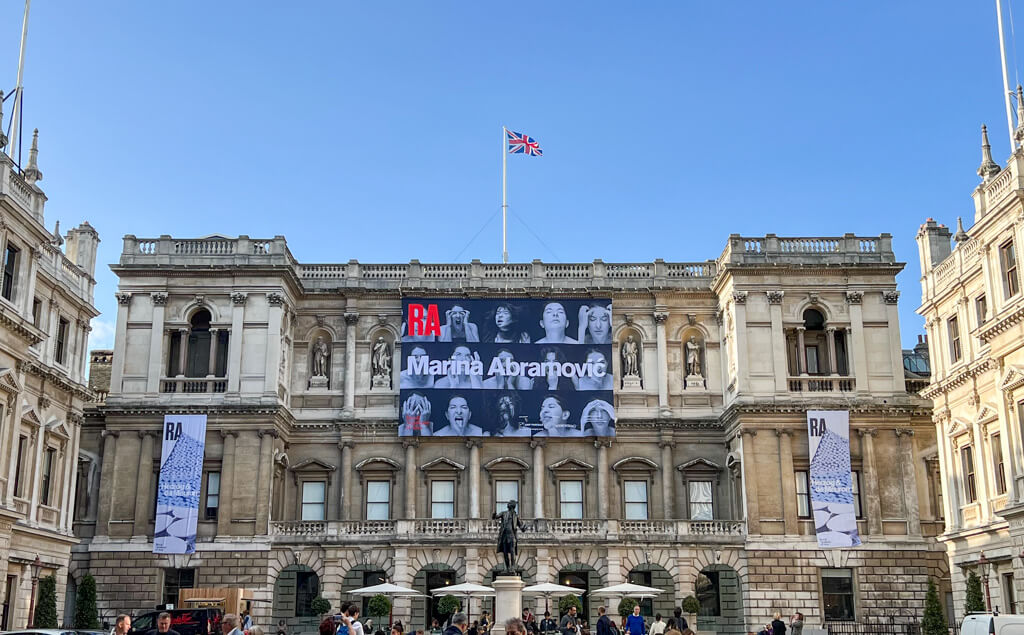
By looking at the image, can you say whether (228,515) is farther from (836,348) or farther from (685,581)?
(836,348)

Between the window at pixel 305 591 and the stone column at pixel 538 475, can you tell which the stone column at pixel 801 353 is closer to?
the stone column at pixel 538 475

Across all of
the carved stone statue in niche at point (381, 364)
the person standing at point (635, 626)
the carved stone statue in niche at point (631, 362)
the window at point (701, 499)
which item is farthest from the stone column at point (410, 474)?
the person standing at point (635, 626)

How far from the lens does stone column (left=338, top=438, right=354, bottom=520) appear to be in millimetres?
46188

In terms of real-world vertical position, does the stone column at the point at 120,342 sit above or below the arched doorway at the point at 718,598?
above

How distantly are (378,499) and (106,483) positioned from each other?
11.2 metres

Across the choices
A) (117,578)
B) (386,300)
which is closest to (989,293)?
(386,300)

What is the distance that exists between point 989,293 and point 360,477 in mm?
26260

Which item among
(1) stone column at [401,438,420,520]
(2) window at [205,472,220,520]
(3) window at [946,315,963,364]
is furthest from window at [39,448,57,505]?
(3) window at [946,315,963,364]

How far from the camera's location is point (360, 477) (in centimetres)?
4688

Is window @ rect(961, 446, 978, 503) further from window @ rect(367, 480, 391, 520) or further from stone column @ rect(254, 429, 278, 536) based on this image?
stone column @ rect(254, 429, 278, 536)

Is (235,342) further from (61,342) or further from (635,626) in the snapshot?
(635,626)

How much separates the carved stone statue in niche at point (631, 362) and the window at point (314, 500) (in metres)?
14.1

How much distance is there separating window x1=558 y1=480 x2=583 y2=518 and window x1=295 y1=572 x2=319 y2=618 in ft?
35.4

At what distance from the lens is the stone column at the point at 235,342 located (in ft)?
148
